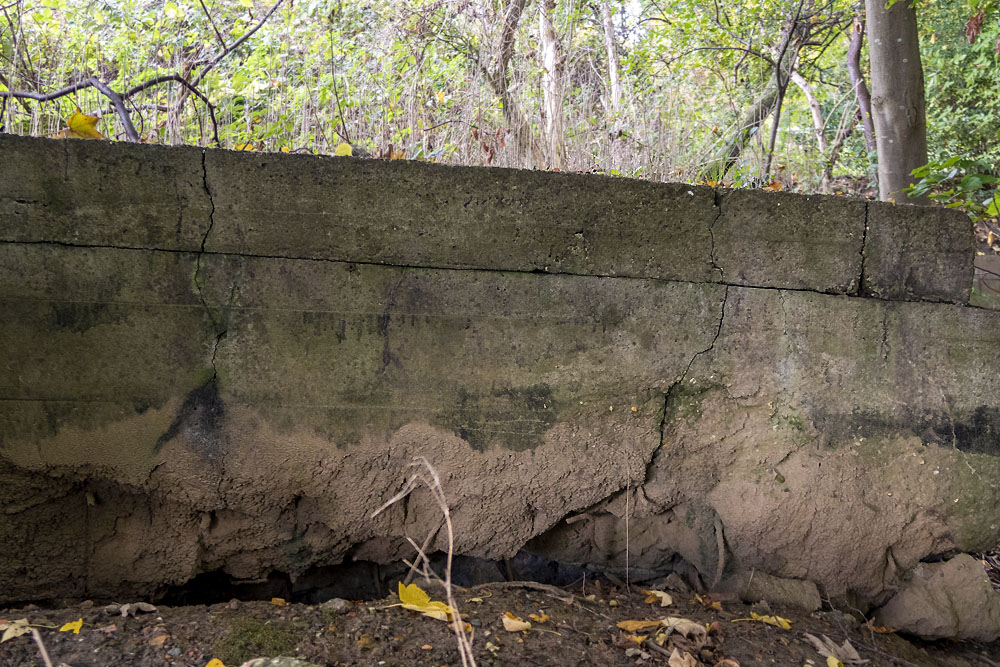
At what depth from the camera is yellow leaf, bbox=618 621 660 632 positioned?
7.13 ft

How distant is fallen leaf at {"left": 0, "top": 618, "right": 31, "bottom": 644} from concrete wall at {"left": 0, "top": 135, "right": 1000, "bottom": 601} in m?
0.40

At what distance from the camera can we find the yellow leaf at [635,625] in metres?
2.17

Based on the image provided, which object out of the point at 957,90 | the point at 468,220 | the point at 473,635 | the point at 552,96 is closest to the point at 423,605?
the point at 473,635

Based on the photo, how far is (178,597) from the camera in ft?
8.04

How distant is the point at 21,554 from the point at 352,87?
9.81 ft

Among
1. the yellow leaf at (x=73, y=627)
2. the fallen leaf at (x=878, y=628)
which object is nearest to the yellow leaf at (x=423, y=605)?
the yellow leaf at (x=73, y=627)

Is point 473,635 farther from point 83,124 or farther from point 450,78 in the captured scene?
point 450,78

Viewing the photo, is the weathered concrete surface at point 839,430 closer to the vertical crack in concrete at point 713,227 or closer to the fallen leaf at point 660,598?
the vertical crack in concrete at point 713,227

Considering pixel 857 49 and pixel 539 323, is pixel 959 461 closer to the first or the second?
pixel 539 323

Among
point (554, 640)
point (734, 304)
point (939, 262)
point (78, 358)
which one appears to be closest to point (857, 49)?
point (939, 262)

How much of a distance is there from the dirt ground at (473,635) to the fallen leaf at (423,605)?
0.02m

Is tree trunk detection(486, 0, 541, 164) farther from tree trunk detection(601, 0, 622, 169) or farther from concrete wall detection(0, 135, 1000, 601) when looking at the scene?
concrete wall detection(0, 135, 1000, 601)

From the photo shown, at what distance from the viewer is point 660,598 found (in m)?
2.44

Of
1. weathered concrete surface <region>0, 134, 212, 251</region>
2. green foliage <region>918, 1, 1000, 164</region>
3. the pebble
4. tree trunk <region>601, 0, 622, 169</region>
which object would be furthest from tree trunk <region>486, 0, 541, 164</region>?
green foliage <region>918, 1, 1000, 164</region>
